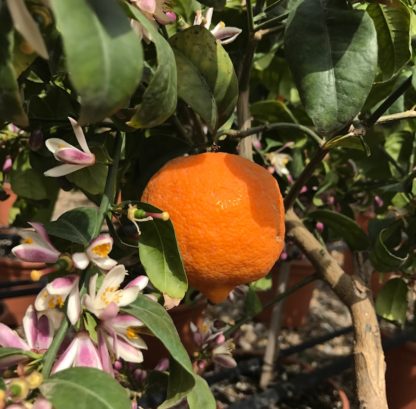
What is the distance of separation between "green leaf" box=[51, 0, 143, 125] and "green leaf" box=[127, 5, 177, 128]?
0.05 metres

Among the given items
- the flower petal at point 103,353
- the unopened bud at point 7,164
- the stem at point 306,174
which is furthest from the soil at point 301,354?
the unopened bud at point 7,164

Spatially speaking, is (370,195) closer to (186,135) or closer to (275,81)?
(275,81)

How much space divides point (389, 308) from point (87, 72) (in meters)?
0.71

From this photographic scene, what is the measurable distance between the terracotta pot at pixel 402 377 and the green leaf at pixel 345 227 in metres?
0.53

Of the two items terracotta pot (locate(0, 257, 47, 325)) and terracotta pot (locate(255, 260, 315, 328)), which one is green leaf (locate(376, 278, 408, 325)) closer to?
terracotta pot (locate(255, 260, 315, 328))

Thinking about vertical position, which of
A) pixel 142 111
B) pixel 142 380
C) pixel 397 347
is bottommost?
pixel 397 347

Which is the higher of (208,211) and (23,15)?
(23,15)

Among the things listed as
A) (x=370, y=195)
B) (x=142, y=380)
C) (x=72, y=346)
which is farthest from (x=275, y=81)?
(x=72, y=346)

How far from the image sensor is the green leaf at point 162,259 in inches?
17.8

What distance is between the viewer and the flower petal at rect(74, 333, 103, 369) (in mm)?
374

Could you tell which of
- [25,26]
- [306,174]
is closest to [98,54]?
[25,26]

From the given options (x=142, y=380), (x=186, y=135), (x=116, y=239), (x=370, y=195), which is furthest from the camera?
(x=370, y=195)

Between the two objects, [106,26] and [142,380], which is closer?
[106,26]

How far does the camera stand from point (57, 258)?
0.41 metres
